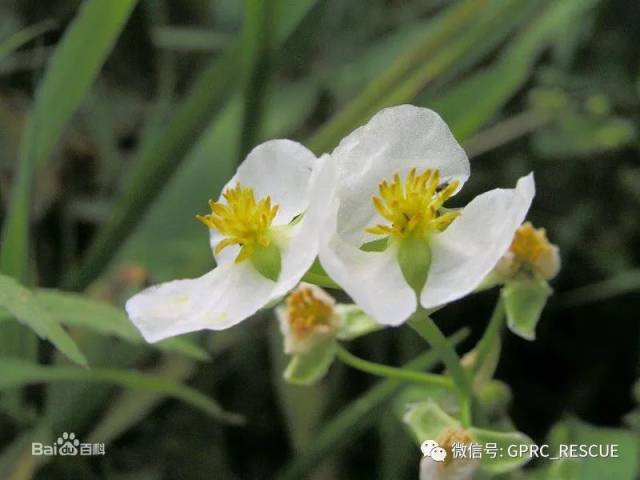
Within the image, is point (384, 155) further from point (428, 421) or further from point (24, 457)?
point (24, 457)

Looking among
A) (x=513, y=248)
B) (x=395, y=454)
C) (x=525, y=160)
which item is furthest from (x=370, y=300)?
(x=525, y=160)

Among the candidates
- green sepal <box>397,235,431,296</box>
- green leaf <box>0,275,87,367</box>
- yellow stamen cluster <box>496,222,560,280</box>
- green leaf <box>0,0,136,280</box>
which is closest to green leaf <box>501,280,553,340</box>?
yellow stamen cluster <box>496,222,560,280</box>

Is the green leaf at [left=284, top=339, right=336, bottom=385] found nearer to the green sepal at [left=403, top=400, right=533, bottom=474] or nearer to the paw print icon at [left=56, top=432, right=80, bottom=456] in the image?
the green sepal at [left=403, top=400, right=533, bottom=474]

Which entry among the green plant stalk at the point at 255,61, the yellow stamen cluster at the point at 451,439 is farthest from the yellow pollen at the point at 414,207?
the green plant stalk at the point at 255,61

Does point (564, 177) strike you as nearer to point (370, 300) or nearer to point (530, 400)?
point (530, 400)

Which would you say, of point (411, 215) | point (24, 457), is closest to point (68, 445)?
point (24, 457)

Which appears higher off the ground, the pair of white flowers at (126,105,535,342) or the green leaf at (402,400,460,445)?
the pair of white flowers at (126,105,535,342)
